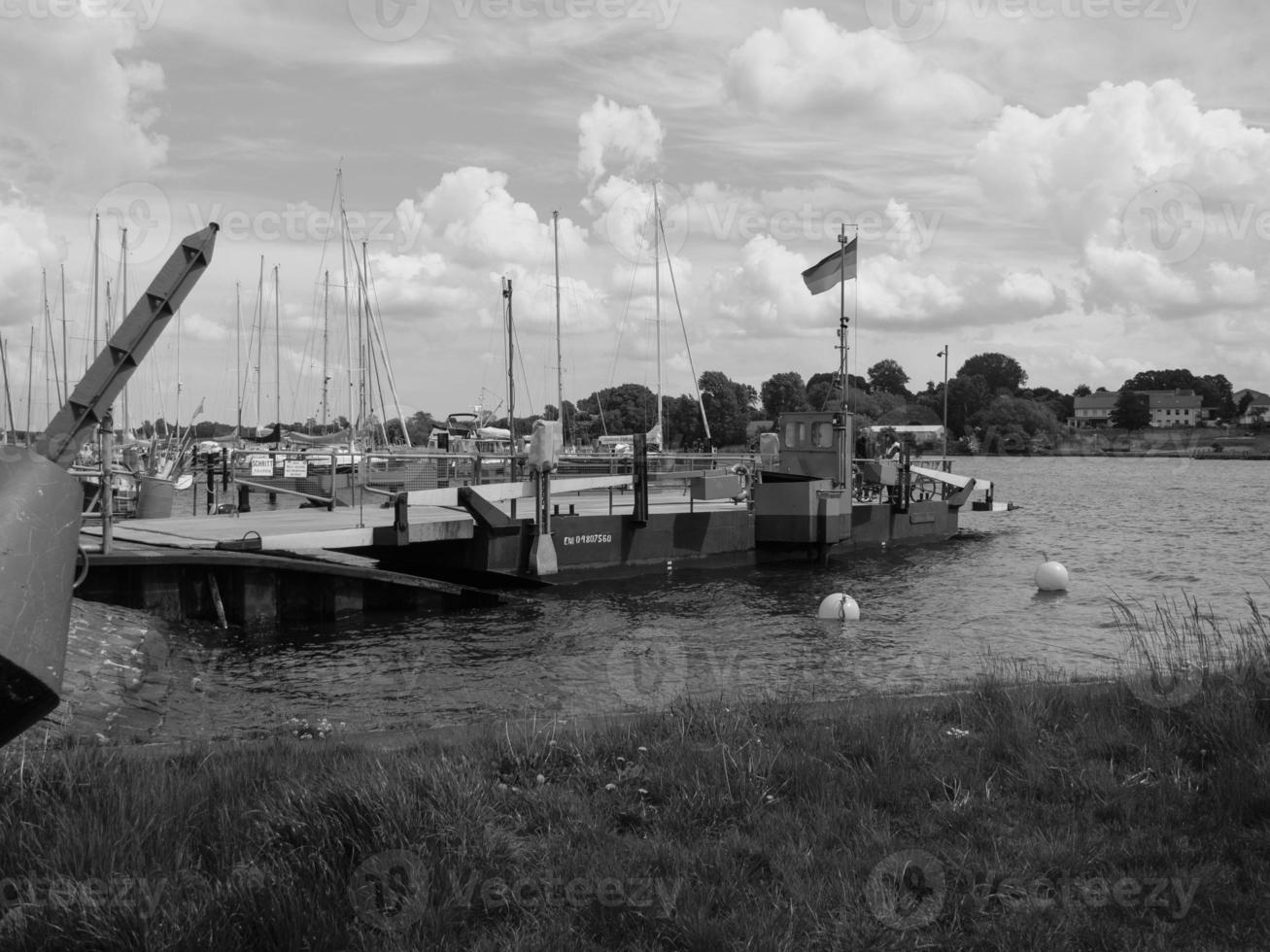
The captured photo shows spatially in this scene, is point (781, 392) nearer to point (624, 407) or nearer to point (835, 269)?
point (624, 407)

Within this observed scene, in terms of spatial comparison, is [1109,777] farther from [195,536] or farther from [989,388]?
[989,388]

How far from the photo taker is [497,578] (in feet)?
75.0

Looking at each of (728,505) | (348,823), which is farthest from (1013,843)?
(728,505)

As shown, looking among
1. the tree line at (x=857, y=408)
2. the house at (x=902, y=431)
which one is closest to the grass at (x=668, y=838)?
the house at (x=902, y=431)

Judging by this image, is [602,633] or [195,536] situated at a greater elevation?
[195,536]

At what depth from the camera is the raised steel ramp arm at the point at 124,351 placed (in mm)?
5520

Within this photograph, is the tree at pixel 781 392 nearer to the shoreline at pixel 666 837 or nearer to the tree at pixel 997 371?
the tree at pixel 997 371

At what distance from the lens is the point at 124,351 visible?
5.97 meters

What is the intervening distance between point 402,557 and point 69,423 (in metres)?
16.7

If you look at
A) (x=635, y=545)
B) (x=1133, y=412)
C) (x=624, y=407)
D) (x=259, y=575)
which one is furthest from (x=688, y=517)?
(x=1133, y=412)

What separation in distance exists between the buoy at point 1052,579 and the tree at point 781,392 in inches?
4332

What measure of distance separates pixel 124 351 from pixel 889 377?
182 m

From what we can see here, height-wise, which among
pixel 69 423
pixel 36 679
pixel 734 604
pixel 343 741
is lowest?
pixel 734 604

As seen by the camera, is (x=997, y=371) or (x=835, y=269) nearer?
(x=835, y=269)
